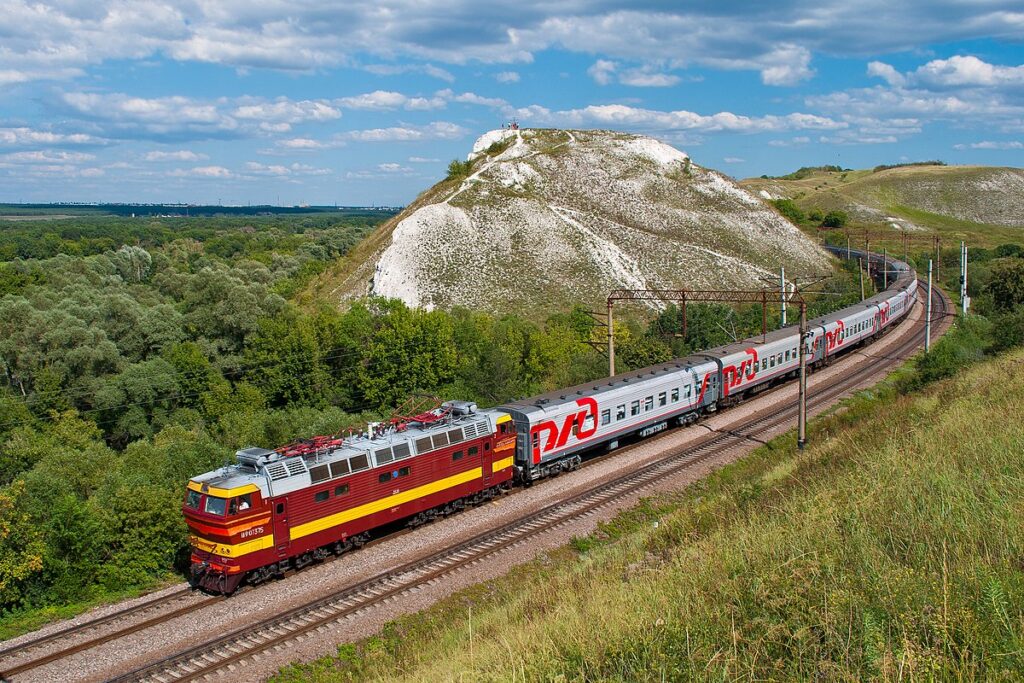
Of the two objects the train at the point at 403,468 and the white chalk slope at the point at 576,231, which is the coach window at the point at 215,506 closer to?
the train at the point at 403,468

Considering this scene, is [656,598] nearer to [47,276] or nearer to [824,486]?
[824,486]

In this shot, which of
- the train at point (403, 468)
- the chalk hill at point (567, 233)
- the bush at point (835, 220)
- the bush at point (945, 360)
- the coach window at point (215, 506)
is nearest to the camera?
the coach window at point (215, 506)

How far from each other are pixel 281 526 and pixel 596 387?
16352mm

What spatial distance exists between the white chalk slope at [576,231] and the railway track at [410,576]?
43668 millimetres

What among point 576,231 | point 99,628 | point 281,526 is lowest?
point 99,628

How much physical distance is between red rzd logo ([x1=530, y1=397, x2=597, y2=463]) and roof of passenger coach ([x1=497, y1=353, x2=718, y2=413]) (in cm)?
60

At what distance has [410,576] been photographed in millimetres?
21359

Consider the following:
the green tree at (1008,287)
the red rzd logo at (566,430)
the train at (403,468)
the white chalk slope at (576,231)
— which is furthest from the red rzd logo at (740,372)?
the white chalk slope at (576,231)

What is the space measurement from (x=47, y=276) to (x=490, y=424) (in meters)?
72.5

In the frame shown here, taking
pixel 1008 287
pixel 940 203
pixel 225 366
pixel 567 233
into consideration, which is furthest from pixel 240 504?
pixel 940 203

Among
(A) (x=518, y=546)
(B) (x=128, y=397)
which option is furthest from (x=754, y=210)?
(A) (x=518, y=546)

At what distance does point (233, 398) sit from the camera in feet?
168

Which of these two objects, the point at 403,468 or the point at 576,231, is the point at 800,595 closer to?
the point at 403,468

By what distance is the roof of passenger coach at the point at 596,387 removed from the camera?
29.5 m
